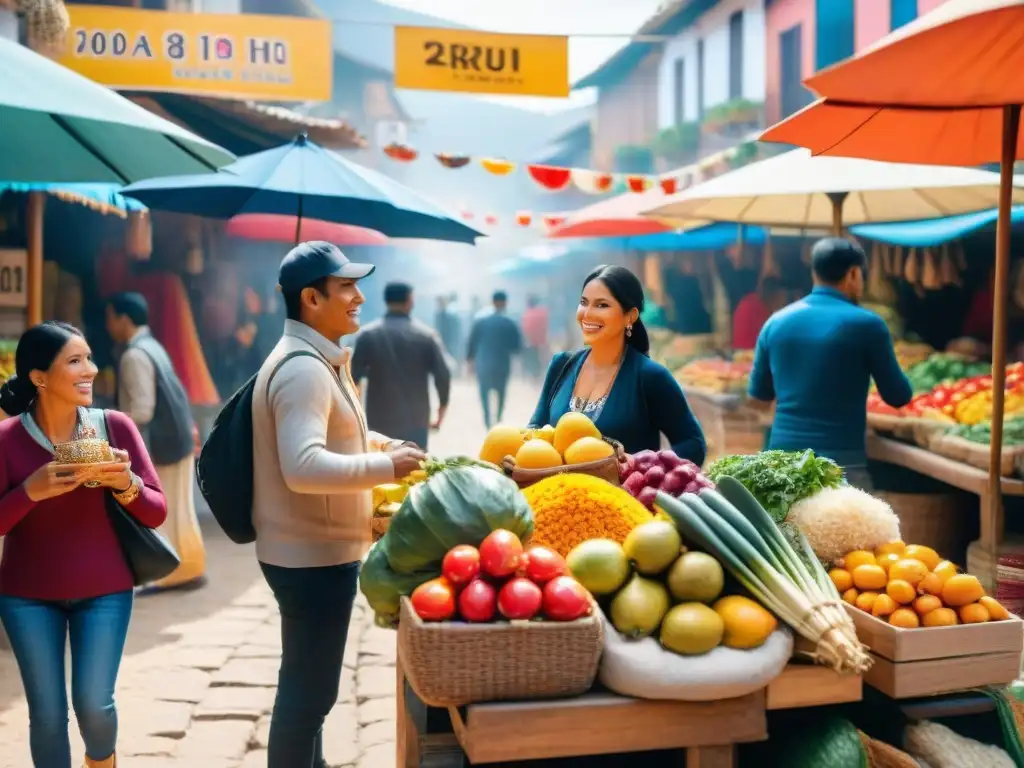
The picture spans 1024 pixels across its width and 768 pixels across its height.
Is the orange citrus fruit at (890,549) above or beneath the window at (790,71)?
beneath

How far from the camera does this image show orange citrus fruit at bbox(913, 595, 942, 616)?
106 inches

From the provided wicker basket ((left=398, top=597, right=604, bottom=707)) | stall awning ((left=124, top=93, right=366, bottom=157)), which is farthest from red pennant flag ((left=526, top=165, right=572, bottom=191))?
wicker basket ((left=398, top=597, right=604, bottom=707))

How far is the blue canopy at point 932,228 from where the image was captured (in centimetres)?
725

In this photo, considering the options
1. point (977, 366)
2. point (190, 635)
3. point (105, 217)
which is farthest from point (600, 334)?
point (105, 217)

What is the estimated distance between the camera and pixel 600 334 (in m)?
3.98

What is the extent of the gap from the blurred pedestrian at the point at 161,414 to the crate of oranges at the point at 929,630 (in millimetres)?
4910

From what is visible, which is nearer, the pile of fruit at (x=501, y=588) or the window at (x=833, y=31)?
the pile of fruit at (x=501, y=588)

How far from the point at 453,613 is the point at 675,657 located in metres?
0.51

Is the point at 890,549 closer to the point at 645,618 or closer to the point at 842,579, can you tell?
the point at 842,579

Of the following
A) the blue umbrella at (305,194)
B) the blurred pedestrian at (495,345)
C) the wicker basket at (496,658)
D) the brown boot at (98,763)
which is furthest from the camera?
the blurred pedestrian at (495,345)

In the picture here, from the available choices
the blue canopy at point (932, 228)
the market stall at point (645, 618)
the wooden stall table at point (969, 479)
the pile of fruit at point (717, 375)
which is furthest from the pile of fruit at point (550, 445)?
the pile of fruit at point (717, 375)

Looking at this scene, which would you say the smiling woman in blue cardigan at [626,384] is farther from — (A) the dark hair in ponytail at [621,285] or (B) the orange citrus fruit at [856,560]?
(B) the orange citrus fruit at [856,560]

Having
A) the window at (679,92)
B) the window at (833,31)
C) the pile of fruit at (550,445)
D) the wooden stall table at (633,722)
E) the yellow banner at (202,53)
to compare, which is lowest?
the wooden stall table at (633,722)

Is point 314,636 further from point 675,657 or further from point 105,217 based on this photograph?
point 105,217
